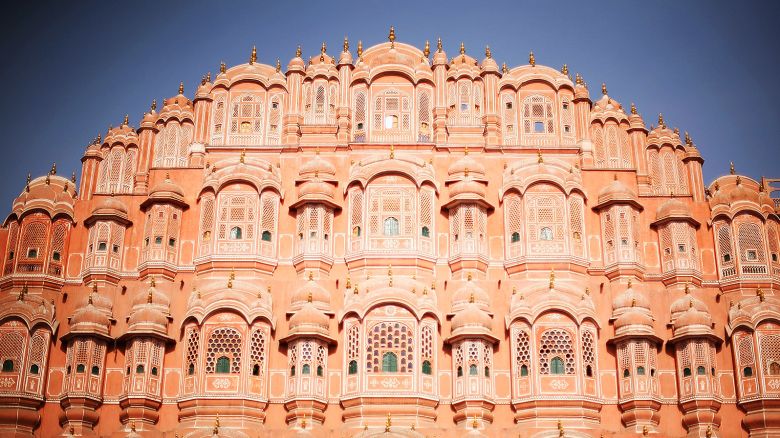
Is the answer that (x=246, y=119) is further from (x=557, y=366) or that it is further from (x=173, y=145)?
(x=557, y=366)

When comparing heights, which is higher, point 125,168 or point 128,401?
point 125,168

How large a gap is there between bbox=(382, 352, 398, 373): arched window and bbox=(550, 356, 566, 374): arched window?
4.77 meters

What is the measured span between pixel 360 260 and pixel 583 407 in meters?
8.35

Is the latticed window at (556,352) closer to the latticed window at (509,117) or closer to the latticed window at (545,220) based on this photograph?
the latticed window at (545,220)

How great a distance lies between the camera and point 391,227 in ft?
117

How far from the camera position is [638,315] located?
3356cm

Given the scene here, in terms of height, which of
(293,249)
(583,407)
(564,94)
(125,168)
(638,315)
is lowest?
(583,407)

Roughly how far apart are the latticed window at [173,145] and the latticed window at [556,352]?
14.1 m

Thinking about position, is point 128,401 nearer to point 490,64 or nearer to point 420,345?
point 420,345

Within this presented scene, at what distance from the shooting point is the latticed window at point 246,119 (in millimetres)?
38125

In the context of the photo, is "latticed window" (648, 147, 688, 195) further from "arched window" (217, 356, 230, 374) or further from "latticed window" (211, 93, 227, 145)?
"arched window" (217, 356, 230, 374)

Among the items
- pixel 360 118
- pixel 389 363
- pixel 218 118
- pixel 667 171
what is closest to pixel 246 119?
pixel 218 118

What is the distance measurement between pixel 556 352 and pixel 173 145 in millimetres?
15461

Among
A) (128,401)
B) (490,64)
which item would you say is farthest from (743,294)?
(128,401)
